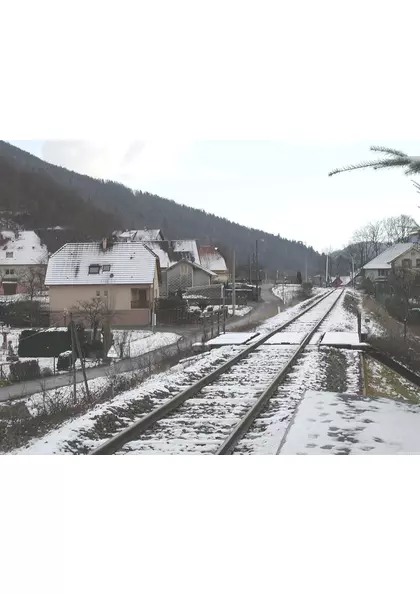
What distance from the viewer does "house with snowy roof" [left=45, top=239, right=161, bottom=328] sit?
18.1 ft

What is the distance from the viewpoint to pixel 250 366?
6961mm

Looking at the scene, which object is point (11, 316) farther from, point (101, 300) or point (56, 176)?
point (56, 176)

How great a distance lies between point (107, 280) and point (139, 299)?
1.33ft

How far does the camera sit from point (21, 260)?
5680 millimetres

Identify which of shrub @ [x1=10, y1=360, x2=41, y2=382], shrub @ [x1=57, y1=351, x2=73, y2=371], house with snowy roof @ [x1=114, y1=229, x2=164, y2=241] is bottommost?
shrub @ [x1=10, y1=360, x2=41, y2=382]

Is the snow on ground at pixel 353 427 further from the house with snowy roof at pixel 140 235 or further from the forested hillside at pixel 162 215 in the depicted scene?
the house with snowy roof at pixel 140 235

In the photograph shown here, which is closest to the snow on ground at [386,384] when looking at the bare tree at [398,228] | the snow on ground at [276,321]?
the bare tree at [398,228]

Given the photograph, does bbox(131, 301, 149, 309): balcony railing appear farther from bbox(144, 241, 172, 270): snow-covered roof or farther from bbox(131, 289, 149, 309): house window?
bbox(144, 241, 172, 270): snow-covered roof

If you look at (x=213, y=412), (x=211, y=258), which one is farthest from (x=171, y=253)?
(x=213, y=412)

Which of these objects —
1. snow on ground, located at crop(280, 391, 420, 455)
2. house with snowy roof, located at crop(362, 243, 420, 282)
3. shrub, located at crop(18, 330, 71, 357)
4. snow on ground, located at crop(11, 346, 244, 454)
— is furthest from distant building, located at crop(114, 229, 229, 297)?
snow on ground, located at crop(280, 391, 420, 455)

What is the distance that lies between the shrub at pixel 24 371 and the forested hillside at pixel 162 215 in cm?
479

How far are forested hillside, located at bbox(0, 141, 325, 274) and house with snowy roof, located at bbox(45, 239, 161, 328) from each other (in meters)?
0.50

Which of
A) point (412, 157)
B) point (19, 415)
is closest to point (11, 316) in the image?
point (19, 415)

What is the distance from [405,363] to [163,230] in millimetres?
2754
